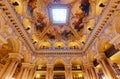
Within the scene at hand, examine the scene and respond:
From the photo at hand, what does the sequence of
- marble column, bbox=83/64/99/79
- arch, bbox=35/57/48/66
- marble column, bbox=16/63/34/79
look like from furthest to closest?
1. arch, bbox=35/57/48/66
2. marble column, bbox=83/64/99/79
3. marble column, bbox=16/63/34/79

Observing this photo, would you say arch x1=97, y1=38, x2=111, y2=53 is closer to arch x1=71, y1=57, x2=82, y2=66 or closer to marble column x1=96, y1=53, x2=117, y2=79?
marble column x1=96, y1=53, x2=117, y2=79

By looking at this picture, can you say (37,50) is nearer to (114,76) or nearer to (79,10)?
(79,10)

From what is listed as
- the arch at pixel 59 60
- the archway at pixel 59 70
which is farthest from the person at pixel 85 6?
the archway at pixel 59 70

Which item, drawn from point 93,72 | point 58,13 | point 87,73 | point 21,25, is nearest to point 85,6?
point 58,13

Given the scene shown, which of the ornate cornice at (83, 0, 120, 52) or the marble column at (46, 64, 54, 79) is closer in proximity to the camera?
the ornate cornice at (83, 0, 120, 52)

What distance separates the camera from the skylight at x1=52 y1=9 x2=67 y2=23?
16841mm

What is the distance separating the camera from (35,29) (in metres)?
17.3

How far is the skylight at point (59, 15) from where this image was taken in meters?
16.8

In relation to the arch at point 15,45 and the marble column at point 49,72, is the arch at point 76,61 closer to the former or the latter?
the marble column at point 49,72

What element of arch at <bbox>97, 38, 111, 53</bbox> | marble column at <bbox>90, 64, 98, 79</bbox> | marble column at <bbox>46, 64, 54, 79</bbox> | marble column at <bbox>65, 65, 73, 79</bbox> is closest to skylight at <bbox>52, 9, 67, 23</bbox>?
arch at <bbox>97, 38, 111, 53</bbox>

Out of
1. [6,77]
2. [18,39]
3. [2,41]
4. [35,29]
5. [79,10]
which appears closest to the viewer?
[2,41]

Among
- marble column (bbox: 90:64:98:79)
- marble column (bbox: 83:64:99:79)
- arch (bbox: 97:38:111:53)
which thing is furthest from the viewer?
marble column (bbox: 83:64:99:79)

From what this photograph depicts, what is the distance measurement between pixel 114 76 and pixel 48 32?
1066 centimetres

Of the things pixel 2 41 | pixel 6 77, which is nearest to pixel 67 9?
pixel 2 41
